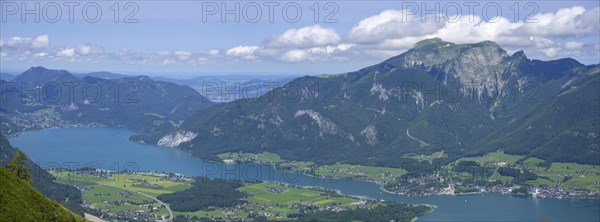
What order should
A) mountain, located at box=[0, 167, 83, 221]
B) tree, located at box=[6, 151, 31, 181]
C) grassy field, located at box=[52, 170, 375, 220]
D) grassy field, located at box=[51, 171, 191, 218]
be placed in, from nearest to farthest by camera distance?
mountain, located at box=[0, 167, 83, 221]
tree, located at box=[6, 151, 31, 181]
grassy field, located at box=[52, 170, 375, 220]
grassy field, located at box=[51, 171, 191, 218]

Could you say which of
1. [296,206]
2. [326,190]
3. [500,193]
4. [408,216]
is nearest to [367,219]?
[408,216]

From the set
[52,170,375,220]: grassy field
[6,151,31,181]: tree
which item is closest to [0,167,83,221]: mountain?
[6,151,31,181]: tree

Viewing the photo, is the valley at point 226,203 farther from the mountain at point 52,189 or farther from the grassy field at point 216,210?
the mountain at point 52,189

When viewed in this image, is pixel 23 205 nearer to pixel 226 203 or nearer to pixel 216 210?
pixel 216 210

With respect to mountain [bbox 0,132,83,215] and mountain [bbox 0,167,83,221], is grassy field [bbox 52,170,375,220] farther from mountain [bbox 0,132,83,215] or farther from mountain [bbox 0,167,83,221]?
mountain [bbox 0,167,83,221]

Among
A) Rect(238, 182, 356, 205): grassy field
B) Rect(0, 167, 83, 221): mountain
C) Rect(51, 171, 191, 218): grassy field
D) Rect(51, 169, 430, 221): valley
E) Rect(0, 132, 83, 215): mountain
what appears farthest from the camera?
Rect(238, 182, 356, 205): grassy field

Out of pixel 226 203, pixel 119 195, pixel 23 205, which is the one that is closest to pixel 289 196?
pixel 226 203

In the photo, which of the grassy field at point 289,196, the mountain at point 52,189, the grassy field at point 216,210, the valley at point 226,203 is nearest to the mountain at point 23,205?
the valley at point 226,203

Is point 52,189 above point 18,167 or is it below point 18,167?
below
